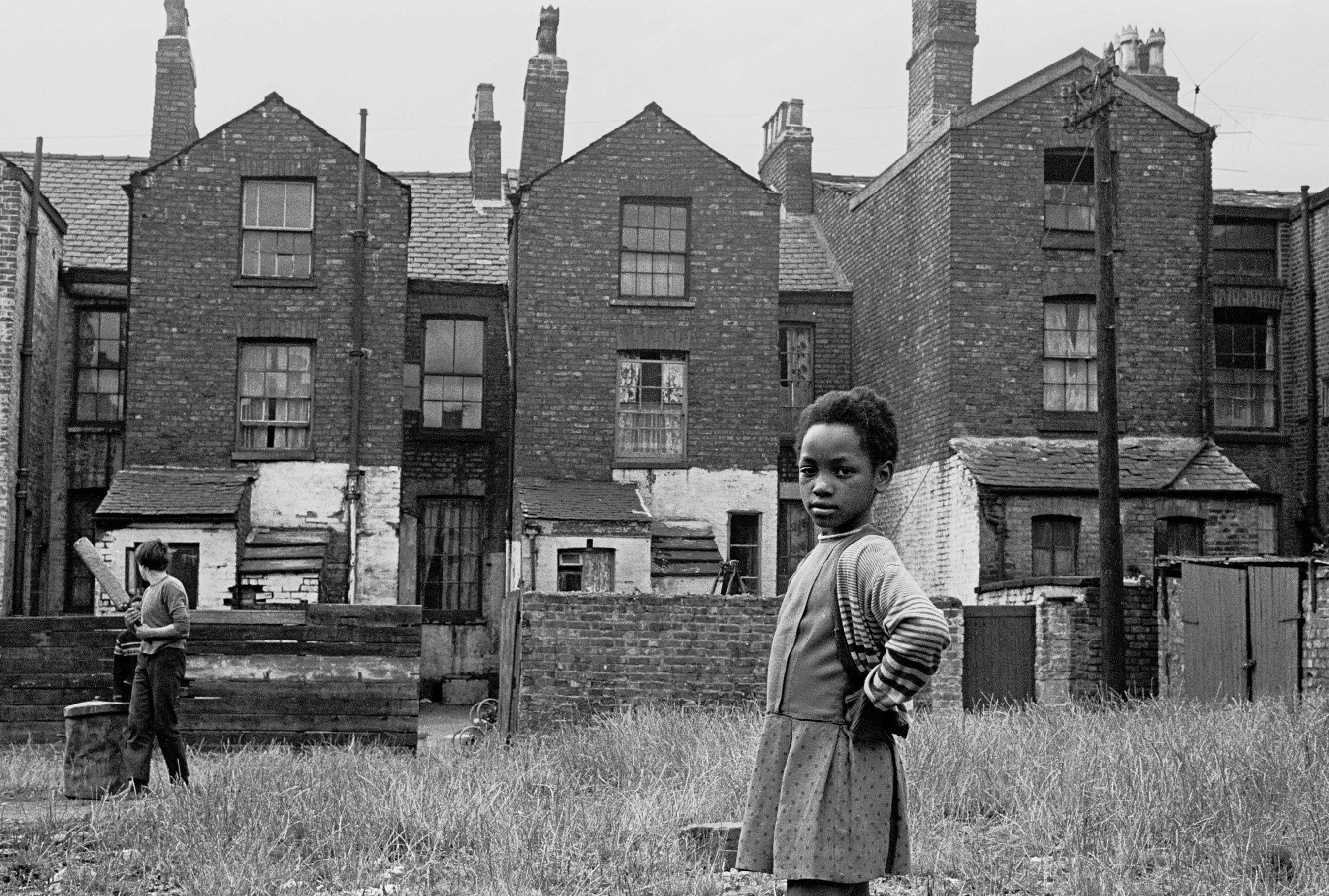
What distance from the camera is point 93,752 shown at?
1088 centimetres

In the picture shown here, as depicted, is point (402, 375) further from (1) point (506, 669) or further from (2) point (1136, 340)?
(2) point (1136, 340)

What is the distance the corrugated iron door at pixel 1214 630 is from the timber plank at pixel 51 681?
11.5 meters

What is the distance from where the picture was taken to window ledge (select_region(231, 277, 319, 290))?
24.0m

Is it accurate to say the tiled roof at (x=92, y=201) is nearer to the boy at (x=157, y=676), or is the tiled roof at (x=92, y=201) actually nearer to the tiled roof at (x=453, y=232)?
the tiled roof at (x=453, y=232)

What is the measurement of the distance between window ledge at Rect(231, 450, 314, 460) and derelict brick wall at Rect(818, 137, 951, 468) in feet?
30.0

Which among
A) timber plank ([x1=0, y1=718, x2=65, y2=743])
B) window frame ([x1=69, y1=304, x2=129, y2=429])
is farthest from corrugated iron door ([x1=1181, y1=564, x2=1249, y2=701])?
window frame ([x1=69, y1=304, x2=129, y2=429])

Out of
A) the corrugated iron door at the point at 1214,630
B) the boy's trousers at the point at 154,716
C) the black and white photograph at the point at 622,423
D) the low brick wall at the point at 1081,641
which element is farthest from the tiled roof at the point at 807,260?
the boy's trousers at the point at 154,716

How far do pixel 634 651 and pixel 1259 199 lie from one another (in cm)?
1840

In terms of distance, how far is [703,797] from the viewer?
9.13 metres

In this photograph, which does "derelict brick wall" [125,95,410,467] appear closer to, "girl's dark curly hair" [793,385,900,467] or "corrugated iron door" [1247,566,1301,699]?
"corrugated iron door" [1247,566,1301,699]

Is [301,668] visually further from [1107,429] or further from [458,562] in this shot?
[458,562]

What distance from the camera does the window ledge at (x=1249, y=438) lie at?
2673cm

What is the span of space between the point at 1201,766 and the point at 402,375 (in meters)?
17.3

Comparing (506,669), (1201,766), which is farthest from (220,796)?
(506,669)
